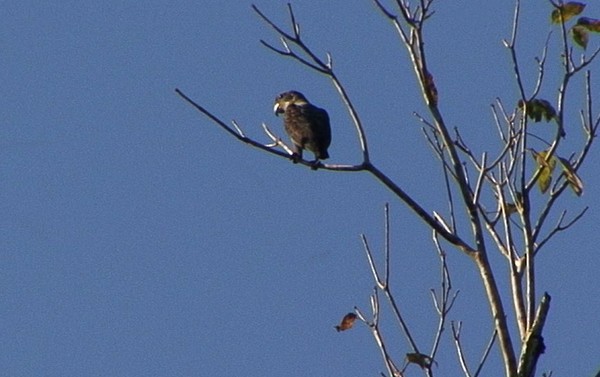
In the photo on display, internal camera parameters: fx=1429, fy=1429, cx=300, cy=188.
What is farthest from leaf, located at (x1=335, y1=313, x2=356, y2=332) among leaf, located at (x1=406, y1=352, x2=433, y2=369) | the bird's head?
the bird's head

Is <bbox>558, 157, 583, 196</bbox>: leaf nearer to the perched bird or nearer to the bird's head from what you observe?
the perched bird

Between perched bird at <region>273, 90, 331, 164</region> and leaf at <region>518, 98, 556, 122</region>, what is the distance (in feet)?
15.1

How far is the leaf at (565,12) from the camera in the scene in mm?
6113

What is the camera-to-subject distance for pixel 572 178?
18.9 feet

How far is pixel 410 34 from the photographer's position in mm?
5793

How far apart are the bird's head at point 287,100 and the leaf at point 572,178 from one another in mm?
6416

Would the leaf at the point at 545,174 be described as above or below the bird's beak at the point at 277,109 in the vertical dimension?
below

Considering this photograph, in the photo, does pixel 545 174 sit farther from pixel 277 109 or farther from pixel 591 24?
pixel 277 109

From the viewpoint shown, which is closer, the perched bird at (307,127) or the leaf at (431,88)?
the leaf at (431,88)

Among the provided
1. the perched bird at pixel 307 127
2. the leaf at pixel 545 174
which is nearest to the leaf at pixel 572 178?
the leaf at pixel 545 174

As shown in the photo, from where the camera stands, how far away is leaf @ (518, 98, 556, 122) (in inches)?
232

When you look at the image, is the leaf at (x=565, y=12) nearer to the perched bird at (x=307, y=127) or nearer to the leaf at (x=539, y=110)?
the leaf at (x=539, y=110)

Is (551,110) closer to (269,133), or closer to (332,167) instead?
(332,167)

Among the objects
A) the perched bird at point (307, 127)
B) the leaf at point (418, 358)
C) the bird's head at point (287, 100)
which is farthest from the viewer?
the bird's head at point (287, 100)
